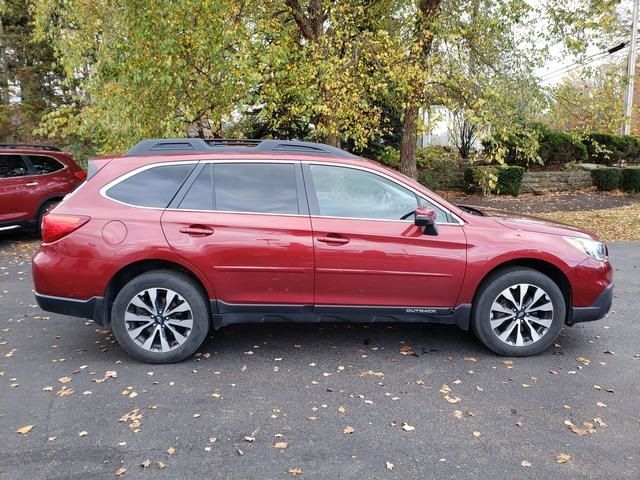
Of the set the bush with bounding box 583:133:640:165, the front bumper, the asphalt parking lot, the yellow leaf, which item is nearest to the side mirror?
the asphalt parking lot

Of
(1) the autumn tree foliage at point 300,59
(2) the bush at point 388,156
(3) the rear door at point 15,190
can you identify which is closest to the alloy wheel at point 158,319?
(1) the autumn tree foliage at point 300,59

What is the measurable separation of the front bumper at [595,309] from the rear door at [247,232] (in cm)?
228

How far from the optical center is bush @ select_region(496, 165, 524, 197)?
51.9ft

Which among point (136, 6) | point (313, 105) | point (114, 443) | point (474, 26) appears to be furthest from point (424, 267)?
point (474, 26)

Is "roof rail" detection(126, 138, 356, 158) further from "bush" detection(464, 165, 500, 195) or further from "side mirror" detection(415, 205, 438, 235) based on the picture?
"bush" detection(464, 165, 500, 195)

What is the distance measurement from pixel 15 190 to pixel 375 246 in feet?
26.2

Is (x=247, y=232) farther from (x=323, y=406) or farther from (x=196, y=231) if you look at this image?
(x=323, y=406)

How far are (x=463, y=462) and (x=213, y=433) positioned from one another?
1529mm

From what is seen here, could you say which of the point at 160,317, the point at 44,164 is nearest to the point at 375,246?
the point at 160,317

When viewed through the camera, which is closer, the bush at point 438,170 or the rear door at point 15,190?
the rear door at point 15,190

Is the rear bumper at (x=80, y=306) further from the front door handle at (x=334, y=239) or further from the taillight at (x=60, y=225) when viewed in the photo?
the front door handle at (x=334, y=239)

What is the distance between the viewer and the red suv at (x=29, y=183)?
9.36 m

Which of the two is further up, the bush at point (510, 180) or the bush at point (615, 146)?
the bush at point (615, 146)

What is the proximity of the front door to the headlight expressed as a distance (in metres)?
1.00
